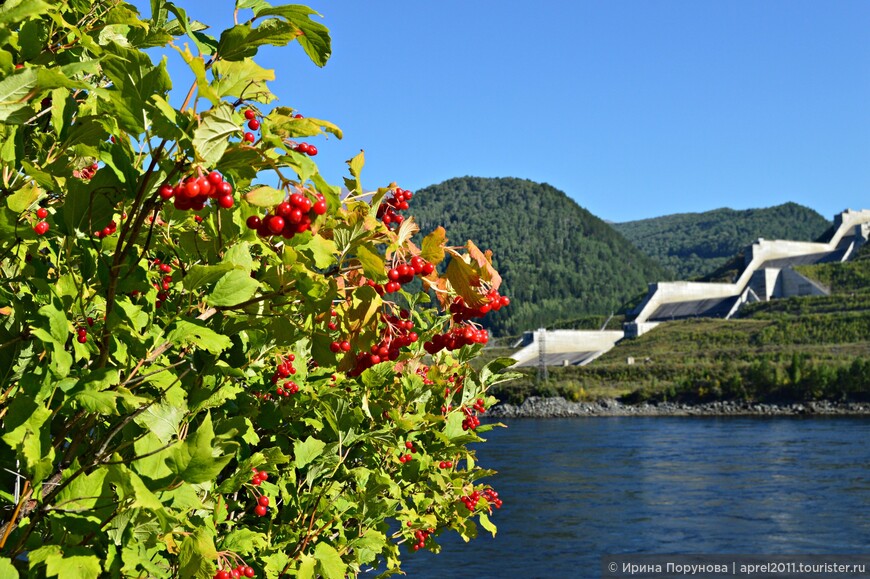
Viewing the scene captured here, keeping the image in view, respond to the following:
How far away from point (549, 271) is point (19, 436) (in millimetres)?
158150

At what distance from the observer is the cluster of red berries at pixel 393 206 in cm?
284

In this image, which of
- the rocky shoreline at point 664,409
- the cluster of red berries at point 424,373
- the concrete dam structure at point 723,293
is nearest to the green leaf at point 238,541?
the cluster of red berries at point 424,373

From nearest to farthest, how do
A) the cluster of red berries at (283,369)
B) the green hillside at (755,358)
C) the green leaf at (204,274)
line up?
the green leaf at (204,274) < the cluster of red berries at (283,369) < the green hillside at (755,358)

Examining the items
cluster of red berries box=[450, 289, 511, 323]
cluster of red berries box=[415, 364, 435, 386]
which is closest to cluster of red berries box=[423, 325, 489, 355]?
cluster of red berries box=[450, 289, 511, 323]

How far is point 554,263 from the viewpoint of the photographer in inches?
6555

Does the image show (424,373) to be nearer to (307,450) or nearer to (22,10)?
(307,450)

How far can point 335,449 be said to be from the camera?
383 centimetres

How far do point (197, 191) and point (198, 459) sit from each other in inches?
23.1

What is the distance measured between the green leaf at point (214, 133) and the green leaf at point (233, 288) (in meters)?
0.40

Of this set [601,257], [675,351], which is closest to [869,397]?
[675,351]

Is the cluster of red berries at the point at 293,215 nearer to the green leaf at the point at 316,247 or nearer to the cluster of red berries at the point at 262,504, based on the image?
the green leaf at the point at 316,247

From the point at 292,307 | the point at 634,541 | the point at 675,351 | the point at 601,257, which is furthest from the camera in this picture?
the point at 601,257

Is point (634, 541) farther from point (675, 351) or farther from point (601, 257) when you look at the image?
point (601, 257)

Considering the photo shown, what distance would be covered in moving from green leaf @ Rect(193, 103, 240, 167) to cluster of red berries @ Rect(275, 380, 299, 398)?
7.27 feet
